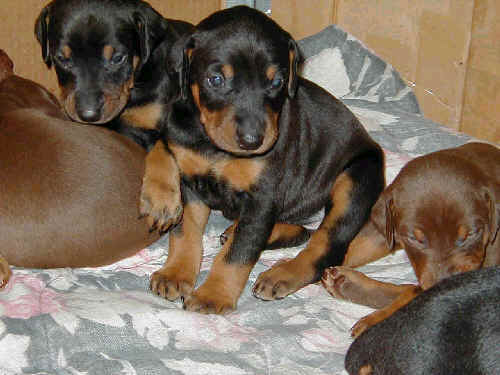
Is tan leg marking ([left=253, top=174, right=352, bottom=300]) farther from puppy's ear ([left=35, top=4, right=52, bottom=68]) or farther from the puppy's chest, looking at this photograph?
puppy's ear ([left=35, top=4, right=52, bottom=68])

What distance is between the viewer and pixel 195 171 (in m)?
3.78

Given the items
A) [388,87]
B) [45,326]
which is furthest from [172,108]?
[388,87]

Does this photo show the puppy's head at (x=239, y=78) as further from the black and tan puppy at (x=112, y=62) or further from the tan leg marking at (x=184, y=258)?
the tan leg marking at (x=184, y=258)

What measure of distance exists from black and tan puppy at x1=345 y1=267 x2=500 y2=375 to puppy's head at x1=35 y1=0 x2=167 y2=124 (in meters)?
2.14

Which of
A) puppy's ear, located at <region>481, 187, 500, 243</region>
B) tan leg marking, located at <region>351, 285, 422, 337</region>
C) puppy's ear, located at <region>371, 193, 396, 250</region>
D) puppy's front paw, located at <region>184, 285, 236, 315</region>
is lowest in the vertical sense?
puppy's front paw, located at <region>184, 285, 236, 315</region>

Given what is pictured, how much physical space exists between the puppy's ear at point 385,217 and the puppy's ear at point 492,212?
1.61ft

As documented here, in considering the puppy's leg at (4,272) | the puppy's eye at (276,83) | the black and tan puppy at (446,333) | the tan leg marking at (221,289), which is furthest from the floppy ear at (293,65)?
the puppy's leg at (4,272)

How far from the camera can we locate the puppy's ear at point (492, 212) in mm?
3506

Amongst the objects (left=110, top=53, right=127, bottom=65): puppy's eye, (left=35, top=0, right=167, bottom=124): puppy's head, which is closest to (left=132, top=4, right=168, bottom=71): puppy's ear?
(left=35, top=0, right=167, bottom=124): puppy's head

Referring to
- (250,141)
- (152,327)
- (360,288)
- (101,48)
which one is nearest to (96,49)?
(101,48)

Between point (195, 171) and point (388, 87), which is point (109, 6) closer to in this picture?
point (195, 171)

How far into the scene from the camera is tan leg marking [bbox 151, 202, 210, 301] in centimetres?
364

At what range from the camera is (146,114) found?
14.1 ft

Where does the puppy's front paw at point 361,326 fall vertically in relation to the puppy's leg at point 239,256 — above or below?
below
